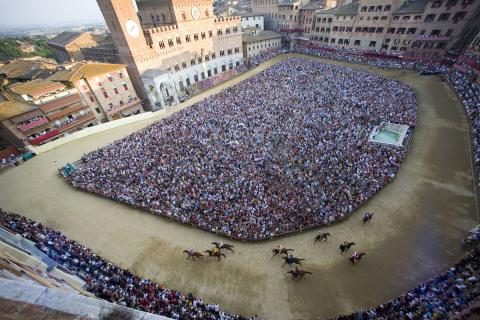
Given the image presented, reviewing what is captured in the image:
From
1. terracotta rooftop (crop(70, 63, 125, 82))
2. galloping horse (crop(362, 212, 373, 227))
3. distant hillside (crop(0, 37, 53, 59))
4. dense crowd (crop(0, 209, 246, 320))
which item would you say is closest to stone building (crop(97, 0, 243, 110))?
terracotta rooftop (crop(70, 63, 125, 82))

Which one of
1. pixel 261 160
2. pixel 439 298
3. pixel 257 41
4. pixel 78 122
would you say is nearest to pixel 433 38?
pixel 257 41

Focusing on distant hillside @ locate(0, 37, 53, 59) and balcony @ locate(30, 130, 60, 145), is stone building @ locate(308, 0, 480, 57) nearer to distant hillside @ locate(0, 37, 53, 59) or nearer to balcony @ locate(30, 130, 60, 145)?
balcony @ locate(30, 130, 60, 145)

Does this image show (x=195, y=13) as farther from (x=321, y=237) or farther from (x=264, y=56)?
(x=321, y=237)

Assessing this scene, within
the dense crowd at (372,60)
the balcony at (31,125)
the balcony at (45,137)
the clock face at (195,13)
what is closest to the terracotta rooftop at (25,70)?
the balcony at (31,125)

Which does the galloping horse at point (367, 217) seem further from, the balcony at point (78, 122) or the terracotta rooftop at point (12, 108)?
the terracotta rooftop at point (12, 108)

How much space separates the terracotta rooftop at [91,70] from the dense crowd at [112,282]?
786 inches

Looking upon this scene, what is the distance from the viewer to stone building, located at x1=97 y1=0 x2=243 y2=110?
3070 centimetres

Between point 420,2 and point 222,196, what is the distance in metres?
49.0

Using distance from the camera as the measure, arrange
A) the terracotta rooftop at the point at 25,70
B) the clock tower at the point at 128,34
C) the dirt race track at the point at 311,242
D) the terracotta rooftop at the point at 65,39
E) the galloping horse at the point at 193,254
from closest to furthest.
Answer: the dirt race track at the point at 311,242 < the galloping horse at the point at 193,254 < the clock tower at the point at 128,34 < the terracotta rooftop at the point at 25,70 < the terracotta rooftop at the point at 65,39

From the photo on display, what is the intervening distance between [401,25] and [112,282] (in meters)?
55.3

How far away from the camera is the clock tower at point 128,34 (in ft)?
95.2

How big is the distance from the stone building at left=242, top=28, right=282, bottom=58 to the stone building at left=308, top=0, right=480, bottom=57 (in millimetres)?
10358

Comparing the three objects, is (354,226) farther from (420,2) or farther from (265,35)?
(265,35)

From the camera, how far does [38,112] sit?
2550cm
